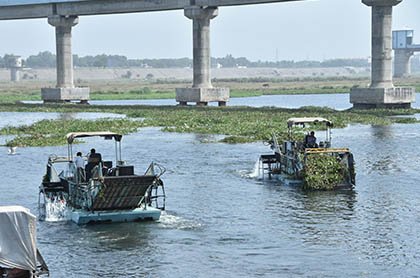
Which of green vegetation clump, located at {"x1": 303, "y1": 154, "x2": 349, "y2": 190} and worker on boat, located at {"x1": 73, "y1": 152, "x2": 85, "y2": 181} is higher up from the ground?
worker on boat, located at {"x1": 73, "y1": 152, "x2": 85, "y2": 181}

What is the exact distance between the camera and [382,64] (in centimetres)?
7106

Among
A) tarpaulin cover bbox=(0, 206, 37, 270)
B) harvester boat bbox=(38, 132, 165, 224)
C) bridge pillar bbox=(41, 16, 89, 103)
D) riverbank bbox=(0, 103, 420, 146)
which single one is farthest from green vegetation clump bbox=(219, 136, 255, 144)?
bridge pillar bbox=(41, 16, 89, 103)

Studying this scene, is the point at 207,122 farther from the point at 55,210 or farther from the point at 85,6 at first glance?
the point at 85,6

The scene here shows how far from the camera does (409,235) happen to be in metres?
23.1

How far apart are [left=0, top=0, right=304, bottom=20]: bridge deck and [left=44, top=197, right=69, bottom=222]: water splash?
5246cm

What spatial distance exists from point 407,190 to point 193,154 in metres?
16.1

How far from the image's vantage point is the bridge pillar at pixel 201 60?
82.7m

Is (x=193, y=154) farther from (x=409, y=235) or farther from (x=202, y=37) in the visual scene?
(x=202, y=37)

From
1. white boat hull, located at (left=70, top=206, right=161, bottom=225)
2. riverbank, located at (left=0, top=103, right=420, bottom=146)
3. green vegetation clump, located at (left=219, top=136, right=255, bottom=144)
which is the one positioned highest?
riverbank, located at (left=0, top=103, right=420, bottom=146)

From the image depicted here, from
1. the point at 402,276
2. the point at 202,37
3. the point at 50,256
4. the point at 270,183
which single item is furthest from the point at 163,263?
the point at 202,37

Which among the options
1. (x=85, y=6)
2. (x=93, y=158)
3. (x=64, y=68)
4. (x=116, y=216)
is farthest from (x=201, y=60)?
(x=116, y=216)

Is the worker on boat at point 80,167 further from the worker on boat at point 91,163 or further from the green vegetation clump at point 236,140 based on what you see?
the green vegetation clump at point 236,140

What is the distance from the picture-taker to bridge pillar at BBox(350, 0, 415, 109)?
7050cm

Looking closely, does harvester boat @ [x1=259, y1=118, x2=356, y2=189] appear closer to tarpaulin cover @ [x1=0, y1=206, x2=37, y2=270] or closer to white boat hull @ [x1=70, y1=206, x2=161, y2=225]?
white boat hull @ [x1=70, y1=206, x2=161, y2=225]
